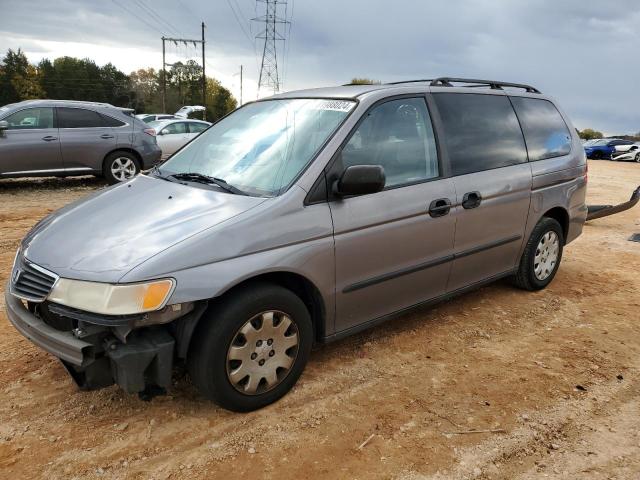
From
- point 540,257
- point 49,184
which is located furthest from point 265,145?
point 49,184

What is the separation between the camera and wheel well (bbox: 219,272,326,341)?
2.96m

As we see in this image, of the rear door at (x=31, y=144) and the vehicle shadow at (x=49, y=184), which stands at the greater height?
the rear door at (x=31, y=144)

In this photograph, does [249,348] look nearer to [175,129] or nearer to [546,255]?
[546,255]

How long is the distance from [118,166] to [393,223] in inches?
331

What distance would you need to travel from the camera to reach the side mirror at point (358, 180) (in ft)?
9.95

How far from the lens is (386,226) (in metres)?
→ 3.35

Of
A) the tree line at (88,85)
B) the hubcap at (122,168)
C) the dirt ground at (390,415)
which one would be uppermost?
the tree line at (88,85)

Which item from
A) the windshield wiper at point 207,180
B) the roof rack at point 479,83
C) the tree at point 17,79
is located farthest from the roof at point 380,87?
the tree at point 17,79

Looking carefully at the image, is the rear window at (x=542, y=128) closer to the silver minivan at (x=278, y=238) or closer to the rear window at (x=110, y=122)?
the silver minivan at (x=278, y=238)

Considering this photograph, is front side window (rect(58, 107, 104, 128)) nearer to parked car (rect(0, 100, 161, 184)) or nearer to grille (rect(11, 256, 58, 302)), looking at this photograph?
parked car (rect(0, 100, 161, 184))

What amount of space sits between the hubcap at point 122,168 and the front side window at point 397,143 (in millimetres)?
7917

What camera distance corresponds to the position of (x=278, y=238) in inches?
113

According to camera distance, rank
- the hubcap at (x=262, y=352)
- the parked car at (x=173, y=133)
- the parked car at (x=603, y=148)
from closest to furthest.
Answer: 1. the hubcap at (x=262, y=352)
2. the parked car at (x=173, y=133)
3. the parked car at (x=603, y=148)

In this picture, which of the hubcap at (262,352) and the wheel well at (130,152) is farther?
the wheel well at (130,152)
